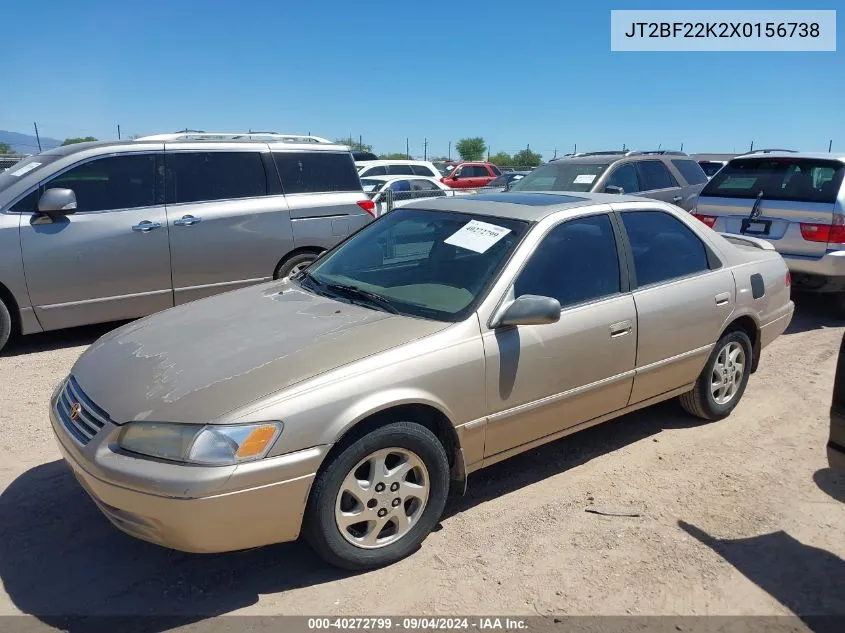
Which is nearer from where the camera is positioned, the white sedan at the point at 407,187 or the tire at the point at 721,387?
the tire at the point at 721,387

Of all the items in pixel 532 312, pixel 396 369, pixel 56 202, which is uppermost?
pixel 56 202

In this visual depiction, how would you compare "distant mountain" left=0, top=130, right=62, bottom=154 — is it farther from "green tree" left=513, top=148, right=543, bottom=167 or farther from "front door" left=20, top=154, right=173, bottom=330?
"green tree" left=513, top=148, right=543, bottom=167

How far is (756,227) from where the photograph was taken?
7.55 m

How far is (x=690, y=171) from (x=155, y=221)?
844 centimetres

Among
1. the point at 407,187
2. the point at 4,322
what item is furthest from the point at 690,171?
the point at 4,322

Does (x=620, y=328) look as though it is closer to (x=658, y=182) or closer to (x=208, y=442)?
(x=208, y=442)

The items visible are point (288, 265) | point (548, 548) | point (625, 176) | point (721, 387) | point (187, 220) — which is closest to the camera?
point (548, 548)

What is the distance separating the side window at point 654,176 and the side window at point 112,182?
6802mm

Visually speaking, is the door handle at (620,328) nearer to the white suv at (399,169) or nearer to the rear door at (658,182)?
the rear door at (658,182)

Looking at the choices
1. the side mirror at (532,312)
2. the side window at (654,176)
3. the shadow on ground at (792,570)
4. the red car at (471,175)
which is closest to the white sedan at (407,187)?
the side window at (654,176)

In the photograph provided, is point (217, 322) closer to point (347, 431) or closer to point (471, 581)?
point (347, 431)

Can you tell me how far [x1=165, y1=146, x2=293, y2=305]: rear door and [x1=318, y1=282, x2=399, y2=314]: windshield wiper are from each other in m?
3.11

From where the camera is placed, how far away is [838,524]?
349 cm

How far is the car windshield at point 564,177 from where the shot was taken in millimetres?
9547
